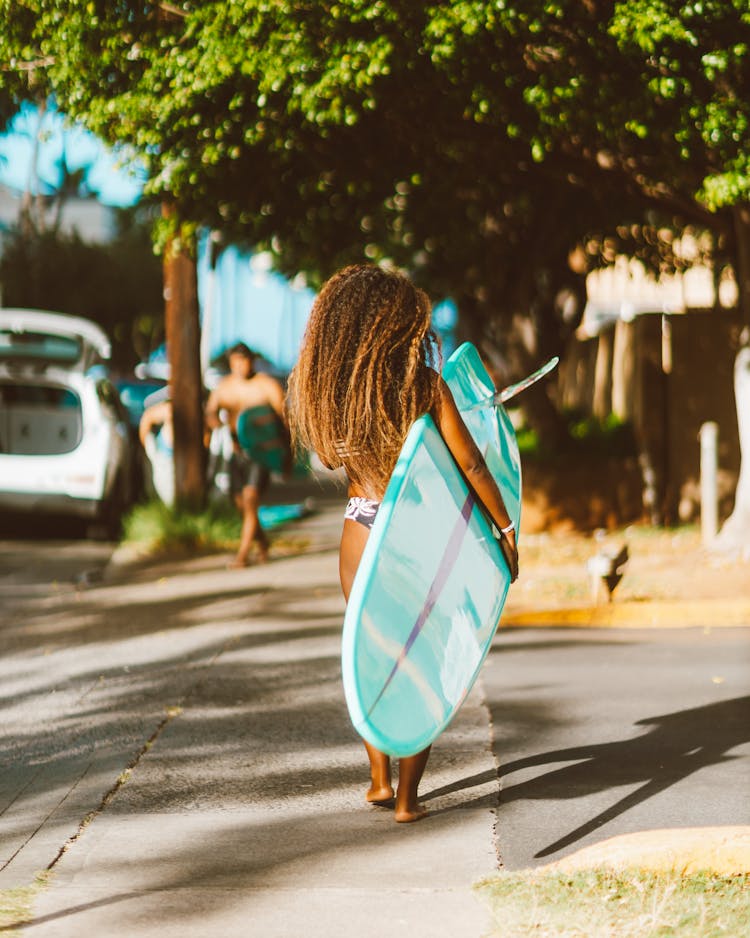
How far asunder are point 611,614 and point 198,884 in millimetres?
5242

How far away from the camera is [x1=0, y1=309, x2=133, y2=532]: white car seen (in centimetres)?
1355

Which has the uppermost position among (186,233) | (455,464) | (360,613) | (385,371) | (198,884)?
(186,233)

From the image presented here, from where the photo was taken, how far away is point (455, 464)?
463cm

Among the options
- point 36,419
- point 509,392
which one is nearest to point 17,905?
point 509,392

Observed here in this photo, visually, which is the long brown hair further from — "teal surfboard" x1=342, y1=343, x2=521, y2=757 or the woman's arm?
"teal surfboard" x1=342, y1=343, x2=521, y2=757

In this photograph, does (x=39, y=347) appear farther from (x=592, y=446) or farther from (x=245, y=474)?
(x=592, y=446)

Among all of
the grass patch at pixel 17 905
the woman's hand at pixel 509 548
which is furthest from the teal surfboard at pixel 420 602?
the grass patch at pixel 17 905

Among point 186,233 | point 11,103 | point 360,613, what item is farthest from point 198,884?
point 11,103

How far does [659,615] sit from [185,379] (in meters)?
6.52

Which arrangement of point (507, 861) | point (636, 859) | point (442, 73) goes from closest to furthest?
point (636, 859)
point (507, 861)
point (442, 73)

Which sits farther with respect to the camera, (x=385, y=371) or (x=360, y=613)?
(x=385, y=371)

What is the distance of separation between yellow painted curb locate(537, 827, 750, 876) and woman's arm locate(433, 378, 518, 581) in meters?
1.07

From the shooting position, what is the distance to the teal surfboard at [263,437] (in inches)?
448

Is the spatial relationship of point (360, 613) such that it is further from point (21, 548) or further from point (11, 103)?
point (21, 548)
